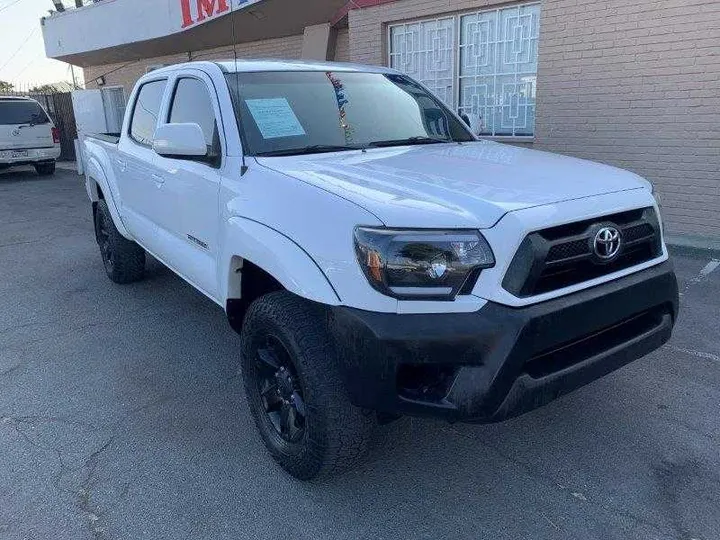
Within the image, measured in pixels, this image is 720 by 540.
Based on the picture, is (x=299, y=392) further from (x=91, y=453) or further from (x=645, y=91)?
(x=645, y=91)

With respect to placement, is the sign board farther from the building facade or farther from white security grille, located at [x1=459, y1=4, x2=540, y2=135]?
white security grille, located at [x1=459, y1=4, x2=540, y2=135]

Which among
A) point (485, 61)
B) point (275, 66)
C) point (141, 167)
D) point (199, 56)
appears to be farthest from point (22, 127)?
point (275, 66)

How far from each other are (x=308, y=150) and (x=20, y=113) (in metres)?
14.5

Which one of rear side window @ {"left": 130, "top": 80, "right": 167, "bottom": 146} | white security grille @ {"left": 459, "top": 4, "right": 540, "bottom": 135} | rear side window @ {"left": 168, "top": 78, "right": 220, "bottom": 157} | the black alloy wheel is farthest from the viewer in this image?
white security grille @ {"left": 459, "top": 4, "right": 540, "bottom": 135}

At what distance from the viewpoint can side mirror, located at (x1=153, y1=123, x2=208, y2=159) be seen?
307 cm

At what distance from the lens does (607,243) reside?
7.91ft

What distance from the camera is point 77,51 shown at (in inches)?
669

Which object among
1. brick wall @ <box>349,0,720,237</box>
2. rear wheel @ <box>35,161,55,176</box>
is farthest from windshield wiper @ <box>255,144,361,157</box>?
rear wheel @ <box>35,161,55,176</box>

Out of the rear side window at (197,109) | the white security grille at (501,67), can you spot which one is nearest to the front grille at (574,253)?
the rear side window at (197,109)

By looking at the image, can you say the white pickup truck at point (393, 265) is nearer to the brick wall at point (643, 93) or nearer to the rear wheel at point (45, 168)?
the brick wall at point (643, 93)

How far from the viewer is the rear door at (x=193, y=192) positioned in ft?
10.7

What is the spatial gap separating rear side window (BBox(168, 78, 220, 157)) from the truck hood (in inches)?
20.0

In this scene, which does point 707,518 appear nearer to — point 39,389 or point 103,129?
point 39,389

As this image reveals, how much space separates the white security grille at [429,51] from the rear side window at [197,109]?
4943 millimetres
